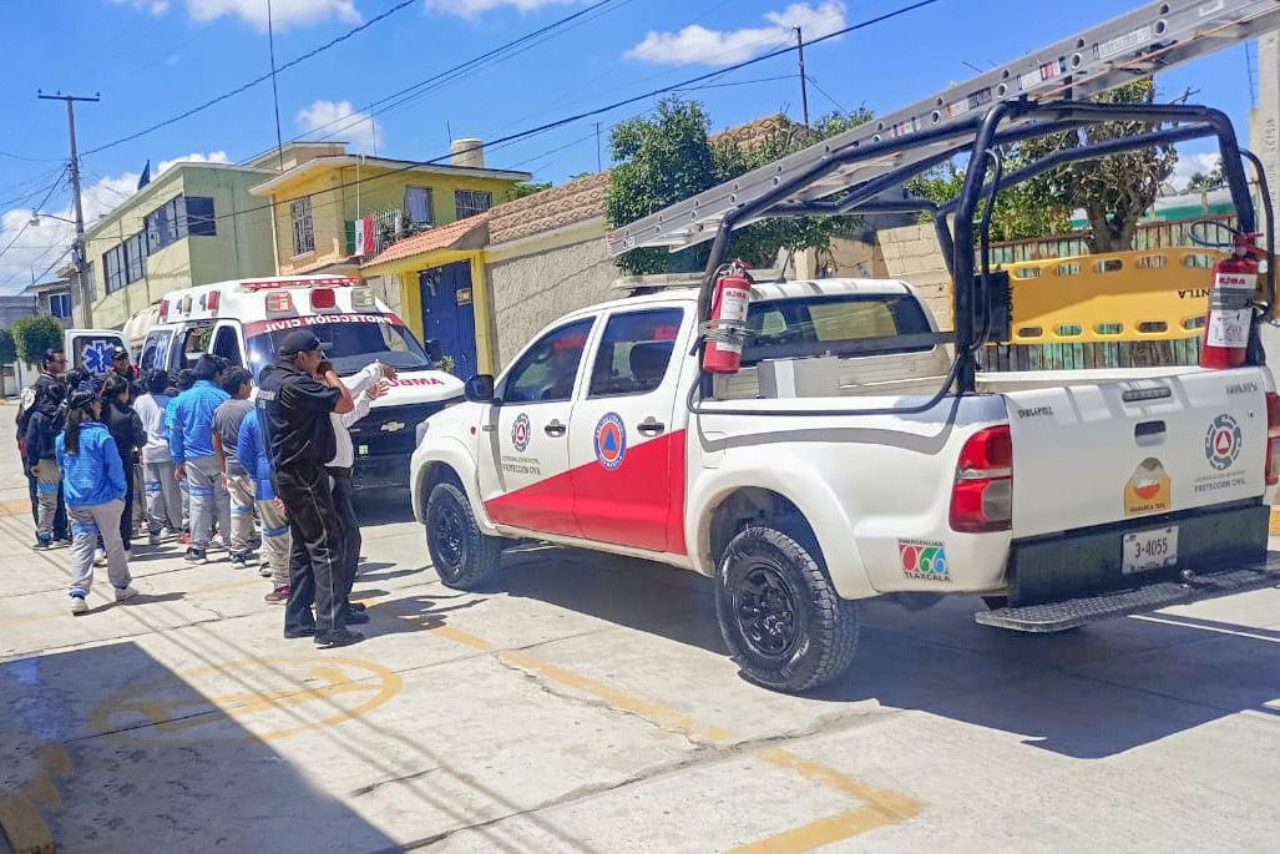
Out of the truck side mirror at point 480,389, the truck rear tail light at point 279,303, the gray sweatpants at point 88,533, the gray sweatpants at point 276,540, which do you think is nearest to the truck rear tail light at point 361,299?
the truck rear tail light at point 279,303

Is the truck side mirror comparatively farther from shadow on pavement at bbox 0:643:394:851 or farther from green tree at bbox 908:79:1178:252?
green tree at bbox 908:79:1178:252

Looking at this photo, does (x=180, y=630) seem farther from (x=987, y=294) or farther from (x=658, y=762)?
(x=987, y=294)

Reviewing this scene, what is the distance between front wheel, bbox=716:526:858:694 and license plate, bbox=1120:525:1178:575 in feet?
3.83

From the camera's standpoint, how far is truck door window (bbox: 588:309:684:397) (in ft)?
21.3

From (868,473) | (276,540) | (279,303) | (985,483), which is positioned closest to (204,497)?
(276,540)

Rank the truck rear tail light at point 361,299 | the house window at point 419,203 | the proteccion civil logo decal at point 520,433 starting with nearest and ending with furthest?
the proteccion civil logo decal at point 520,433
the truck rear tail light at point 361,299
the house window at point 419,203

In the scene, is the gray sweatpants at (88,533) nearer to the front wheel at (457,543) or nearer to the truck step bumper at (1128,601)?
the front wheel at (457,543)

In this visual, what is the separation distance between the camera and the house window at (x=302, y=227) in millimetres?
33312

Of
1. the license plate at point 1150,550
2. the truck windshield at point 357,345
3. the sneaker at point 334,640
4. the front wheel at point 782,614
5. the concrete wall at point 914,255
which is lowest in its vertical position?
the sneaker at point 334,640

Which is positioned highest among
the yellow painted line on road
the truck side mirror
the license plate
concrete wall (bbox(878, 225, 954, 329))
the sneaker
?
concrete wall (bbox(878, 225, 954, 329))

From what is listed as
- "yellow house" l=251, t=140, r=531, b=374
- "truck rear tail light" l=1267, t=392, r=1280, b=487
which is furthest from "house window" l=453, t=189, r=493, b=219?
"truck rear tail light" l=1267, t=392, r=1280, b=487

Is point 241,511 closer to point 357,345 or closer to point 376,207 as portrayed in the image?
point 357,345

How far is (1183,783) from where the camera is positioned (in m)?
4.47

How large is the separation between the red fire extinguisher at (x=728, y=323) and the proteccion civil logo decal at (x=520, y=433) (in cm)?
192
